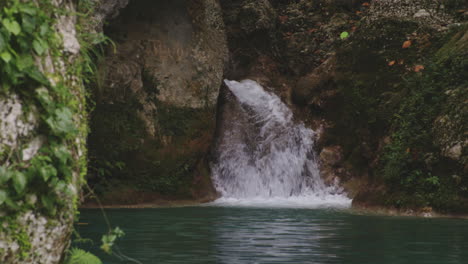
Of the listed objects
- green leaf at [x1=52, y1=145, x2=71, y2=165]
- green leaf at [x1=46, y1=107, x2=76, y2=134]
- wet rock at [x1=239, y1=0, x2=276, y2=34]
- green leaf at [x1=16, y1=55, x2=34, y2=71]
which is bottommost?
green leaf at [x1=52, y1=145, x2=71, y2=165]

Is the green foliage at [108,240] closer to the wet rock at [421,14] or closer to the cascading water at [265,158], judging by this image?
the cascading water at [265,158]

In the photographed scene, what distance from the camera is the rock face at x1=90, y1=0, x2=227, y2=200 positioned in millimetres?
13836

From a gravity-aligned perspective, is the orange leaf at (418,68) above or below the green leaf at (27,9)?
above

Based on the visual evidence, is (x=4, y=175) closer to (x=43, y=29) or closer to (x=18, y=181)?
(x=18, y=181)

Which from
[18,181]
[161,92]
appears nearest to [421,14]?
[161,92]

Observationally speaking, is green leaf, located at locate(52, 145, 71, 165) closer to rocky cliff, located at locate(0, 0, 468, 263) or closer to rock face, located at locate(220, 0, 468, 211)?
rocky cliff, located at locate(0, 0, 468, 263)

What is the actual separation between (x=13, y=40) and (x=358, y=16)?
17.6 meters

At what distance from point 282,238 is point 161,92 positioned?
8.37 metres

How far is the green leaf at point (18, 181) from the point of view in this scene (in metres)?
2.68

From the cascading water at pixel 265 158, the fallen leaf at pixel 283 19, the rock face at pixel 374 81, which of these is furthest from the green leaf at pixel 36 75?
the fallen leaf at pixel 283 19

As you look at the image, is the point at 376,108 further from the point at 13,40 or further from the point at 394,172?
the point at 13,40

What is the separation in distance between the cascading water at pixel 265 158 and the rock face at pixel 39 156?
10.9 meters

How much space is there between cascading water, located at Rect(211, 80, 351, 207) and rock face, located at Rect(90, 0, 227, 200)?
0.83 metres

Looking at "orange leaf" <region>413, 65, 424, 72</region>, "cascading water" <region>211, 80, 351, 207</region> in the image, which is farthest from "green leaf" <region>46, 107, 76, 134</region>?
"orange leaf" <region>413, 65, 424, 72</region>
